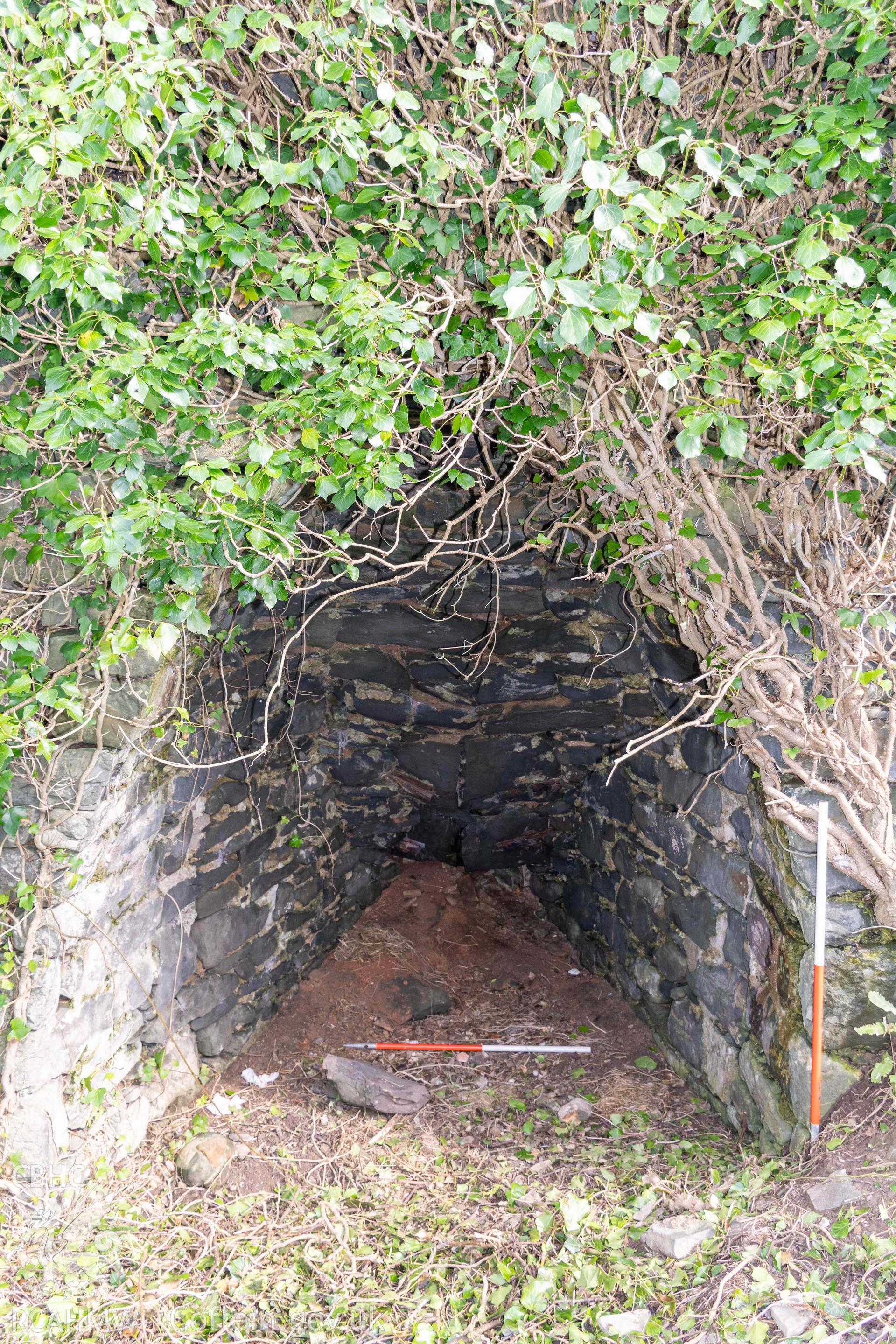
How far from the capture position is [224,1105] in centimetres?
327

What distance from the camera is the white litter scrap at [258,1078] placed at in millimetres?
3484

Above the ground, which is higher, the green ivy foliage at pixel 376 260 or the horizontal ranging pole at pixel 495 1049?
the green ivy foliage at pixel 376 260

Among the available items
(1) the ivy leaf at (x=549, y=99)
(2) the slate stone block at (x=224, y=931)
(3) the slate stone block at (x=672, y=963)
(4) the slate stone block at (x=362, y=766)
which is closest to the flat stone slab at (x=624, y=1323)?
(3) the slate stone block at (x=672, y=963)

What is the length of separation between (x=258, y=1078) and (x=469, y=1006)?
1163 mm

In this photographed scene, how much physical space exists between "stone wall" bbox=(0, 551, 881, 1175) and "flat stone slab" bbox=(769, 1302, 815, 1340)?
62 centimetres

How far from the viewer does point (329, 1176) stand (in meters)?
2.92

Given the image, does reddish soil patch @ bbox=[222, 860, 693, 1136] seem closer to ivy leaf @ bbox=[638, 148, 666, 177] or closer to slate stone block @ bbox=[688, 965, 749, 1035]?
slate stone block @ bbox=[688, 965, 749, 1035]

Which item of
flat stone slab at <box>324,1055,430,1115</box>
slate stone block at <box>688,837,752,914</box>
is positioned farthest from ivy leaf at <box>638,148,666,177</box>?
flat stone slab at <box>324,1055,430,1115</box>

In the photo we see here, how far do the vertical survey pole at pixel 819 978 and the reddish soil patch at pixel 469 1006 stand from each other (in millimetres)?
935

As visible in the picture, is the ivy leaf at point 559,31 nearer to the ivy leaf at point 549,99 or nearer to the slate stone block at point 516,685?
the ivy leaf at point 549,99

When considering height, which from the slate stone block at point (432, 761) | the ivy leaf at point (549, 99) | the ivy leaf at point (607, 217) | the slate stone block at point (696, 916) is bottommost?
the slate stone block at point (432, 761)

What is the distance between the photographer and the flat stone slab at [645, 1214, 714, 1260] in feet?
7.41

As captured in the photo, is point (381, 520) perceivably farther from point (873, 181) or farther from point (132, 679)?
point (873, 181)

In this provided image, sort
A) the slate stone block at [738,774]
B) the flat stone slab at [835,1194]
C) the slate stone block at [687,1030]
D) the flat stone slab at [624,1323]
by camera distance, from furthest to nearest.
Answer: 1. the slate stone block at [687,1030]
2. the slate stone block at [738,774]
3. the flat stone slab at [835,1194]
4. the flat stone slab at [624,1323]
